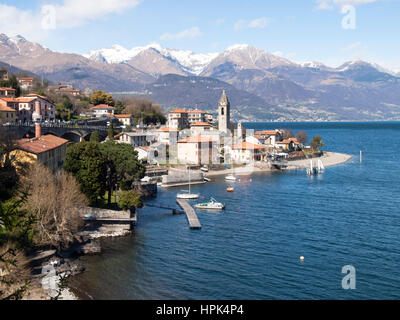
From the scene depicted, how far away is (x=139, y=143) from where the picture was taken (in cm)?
8444

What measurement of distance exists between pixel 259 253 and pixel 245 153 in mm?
56340

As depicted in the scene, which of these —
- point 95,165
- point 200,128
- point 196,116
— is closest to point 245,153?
point 200,128

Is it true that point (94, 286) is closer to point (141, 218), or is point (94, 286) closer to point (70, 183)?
point (70, 183)

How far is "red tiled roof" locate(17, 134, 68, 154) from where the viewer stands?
37.1 m

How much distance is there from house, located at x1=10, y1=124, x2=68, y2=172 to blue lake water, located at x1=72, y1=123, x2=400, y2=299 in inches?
412

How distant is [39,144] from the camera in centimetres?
4088

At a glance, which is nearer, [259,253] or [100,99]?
[259,253]

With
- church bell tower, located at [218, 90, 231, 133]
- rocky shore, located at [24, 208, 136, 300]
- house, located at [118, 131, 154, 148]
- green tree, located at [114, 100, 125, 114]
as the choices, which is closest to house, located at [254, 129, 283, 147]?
church bell tower, located at [218, 90, 231, 133]

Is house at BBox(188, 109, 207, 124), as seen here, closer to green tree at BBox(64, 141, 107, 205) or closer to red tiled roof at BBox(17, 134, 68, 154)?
red tiled roof at BBox(17, 134, 68, 154)

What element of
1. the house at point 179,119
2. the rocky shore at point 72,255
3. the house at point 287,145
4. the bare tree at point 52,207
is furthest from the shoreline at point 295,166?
the bare tree at point 52,207

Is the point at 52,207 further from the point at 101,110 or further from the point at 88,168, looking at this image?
the point at 101,110

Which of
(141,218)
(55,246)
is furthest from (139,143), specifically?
(55,246)

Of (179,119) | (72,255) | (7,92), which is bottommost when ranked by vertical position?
(72,255)

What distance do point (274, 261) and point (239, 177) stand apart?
42.5m
